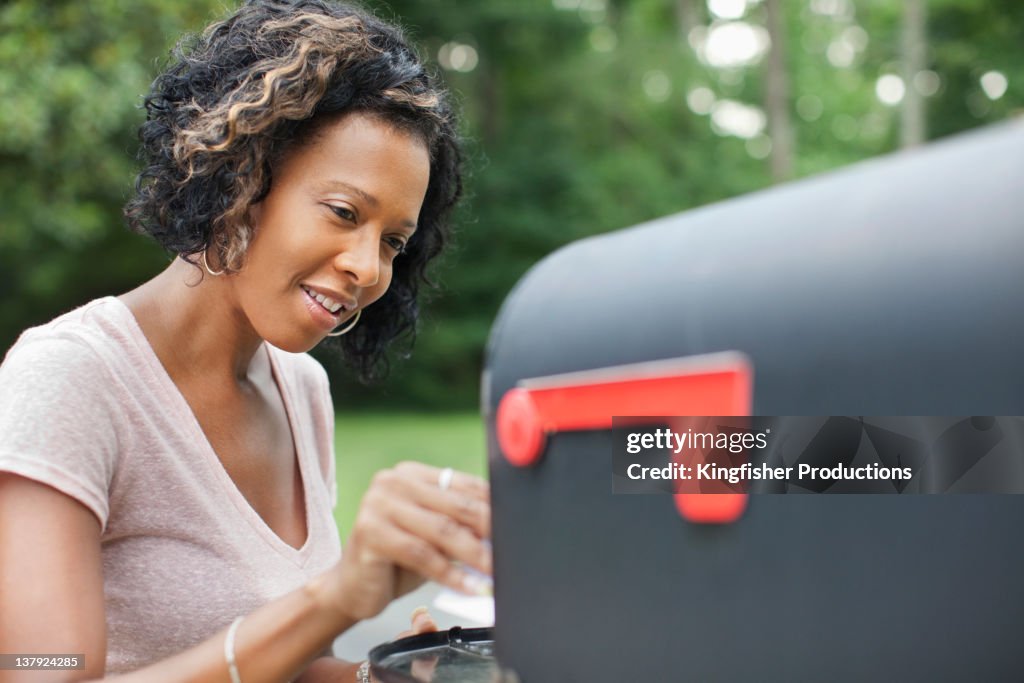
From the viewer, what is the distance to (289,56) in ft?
4.50

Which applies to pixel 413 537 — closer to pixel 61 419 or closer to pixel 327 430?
pixel 61 419

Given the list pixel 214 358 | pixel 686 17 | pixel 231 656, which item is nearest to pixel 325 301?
pixel 214 358

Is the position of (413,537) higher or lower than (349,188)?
lower

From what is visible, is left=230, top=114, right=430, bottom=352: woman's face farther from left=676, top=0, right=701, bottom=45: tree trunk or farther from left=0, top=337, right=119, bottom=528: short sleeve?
left=676, top=0, right=701, bottom=45: tree trunk

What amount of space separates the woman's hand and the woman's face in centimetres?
47

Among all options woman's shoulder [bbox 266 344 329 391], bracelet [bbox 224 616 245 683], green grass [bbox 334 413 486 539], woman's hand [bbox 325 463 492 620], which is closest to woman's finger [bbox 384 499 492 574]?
woman's hand [bbox 325 463 492 620]

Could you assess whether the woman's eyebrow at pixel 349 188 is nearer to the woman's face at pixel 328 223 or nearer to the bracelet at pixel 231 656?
the woman's face at pixel 328 223

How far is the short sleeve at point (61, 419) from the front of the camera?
1.25 meters

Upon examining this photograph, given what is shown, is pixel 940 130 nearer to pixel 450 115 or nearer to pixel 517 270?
pixel 517 270

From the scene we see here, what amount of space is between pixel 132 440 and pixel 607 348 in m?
0.85

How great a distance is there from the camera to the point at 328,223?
1282 mm

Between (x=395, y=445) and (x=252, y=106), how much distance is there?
11.7m

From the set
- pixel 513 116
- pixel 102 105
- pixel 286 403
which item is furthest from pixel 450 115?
pixel 513 116

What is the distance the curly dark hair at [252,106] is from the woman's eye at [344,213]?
12cm
